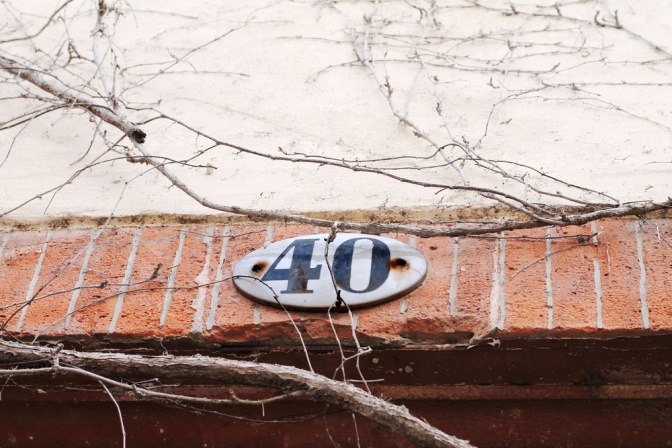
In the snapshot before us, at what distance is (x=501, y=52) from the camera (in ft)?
8.79

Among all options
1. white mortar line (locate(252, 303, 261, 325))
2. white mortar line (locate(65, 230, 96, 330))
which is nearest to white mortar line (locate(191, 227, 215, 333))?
white mortar line (locate(252, 303, 261, 325))

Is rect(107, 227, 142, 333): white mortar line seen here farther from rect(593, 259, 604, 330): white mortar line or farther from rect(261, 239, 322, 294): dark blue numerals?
rect(593, 259, 604, 330): white mortar line

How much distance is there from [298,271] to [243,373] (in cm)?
30

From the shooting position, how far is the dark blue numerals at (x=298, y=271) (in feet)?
6.28

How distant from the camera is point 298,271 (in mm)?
1949

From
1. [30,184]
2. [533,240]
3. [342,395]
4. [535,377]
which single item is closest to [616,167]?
[533,240]

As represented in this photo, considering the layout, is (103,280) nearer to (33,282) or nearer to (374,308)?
(33,282)

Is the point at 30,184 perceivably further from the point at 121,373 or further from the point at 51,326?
the point at 121,373

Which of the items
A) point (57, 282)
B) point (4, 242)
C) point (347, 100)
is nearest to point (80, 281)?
point (57, 282)

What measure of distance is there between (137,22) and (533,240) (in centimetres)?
157

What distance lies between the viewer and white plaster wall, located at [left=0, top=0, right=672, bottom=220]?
2.23m

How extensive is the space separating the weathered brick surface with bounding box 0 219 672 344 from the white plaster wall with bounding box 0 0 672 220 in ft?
0.49

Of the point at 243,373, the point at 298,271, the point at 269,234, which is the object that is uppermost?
the point at 269,234

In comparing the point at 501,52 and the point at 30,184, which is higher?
the point at 501,52
